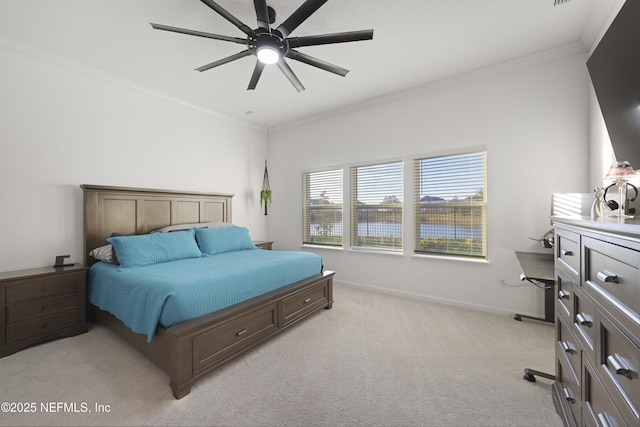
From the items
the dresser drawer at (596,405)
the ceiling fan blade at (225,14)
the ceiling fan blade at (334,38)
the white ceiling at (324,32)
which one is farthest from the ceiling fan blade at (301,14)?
the dresser drawer at (596,405)

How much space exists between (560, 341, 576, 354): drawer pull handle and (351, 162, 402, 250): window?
2.40 metres

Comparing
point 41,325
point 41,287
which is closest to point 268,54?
point 41,287

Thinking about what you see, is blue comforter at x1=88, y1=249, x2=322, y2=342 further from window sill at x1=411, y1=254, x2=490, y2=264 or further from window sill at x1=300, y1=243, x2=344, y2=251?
window sill at x1=411, y1=254, x2=490, y2=264

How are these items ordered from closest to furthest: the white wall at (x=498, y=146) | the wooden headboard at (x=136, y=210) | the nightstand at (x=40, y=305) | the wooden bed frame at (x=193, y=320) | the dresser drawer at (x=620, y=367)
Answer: the dresser drawer at (x=620, y=367)
the wooden bed frame at (x=193, y=320)
the nightstand at (x=40, y=305)
the white wall at (x=498, y=146)
the wooden headboard at (x=136, y=210)

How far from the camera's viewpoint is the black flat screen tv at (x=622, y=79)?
1.32m

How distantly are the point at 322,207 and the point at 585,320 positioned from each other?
381 centimetres

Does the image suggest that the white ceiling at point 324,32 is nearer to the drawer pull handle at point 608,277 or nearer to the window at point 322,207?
the window at point 322,207

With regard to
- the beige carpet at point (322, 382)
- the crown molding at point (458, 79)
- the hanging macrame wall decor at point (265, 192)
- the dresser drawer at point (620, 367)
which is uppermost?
the crown molding at point (458, 79)

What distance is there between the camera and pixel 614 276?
0.91 meters

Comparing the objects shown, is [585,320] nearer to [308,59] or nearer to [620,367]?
[620,367]

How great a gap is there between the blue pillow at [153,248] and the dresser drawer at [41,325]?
2.40 feet

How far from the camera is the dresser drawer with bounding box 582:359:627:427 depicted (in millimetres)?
927

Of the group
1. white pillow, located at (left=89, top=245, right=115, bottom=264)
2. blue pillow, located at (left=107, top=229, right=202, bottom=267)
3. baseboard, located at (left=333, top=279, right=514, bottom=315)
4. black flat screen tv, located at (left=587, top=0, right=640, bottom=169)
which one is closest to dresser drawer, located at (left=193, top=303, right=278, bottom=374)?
blue pillow, located at (left=107, top=229, right=202, bottom=267)

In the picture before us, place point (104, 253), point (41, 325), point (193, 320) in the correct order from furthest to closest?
point (104, 253) → point (41, 325) → point (193, 320)
